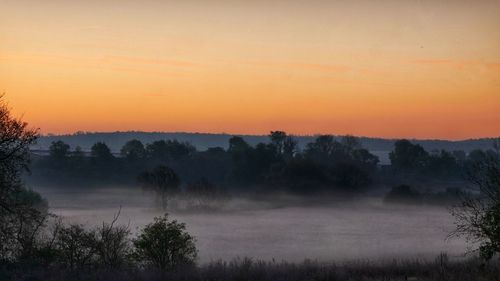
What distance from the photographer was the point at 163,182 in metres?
161

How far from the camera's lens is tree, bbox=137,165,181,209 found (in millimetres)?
159125

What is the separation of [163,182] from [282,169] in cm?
3351

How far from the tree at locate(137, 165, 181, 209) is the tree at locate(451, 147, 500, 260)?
129m

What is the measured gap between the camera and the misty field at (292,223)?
3713 inches

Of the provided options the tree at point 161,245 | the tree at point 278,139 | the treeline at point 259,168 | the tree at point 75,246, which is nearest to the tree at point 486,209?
the tree at point 161,245

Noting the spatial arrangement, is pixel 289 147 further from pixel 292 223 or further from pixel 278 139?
pixel 292 223

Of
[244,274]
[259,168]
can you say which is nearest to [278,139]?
[259,168]

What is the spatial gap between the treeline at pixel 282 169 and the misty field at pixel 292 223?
4.84 metres

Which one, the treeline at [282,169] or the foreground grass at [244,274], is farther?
the treeline at [282,169]

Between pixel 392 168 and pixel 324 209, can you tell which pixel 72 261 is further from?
pixel 392 168

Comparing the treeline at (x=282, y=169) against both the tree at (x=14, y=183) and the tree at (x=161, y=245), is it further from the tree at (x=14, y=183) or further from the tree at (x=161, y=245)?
the tree at (x=14, y=183)

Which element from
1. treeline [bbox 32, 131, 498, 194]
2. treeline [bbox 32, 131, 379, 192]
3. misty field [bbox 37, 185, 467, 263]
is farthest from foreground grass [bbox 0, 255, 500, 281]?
treeline [bbox 32, 131, 379, 192]


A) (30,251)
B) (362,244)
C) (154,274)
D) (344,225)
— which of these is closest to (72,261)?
(30,251)

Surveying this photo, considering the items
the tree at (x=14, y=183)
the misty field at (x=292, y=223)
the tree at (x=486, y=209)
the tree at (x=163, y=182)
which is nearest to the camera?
the tree at (x=486, y=209)
